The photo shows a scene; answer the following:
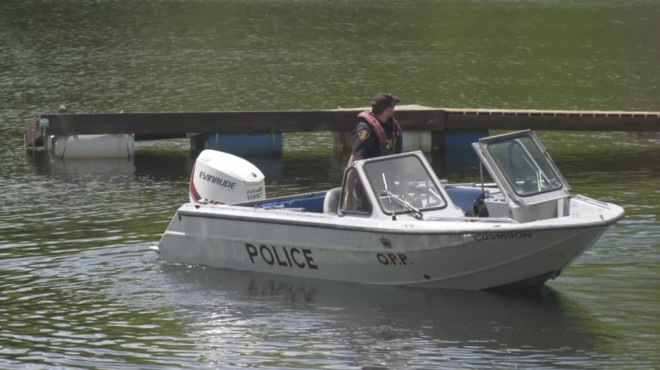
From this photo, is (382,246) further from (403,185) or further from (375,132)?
(375,132)

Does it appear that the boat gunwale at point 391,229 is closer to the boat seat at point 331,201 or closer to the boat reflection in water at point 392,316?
the boat seat at point 331,201

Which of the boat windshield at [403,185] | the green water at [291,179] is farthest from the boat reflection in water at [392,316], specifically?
the boat windshield at [403,185]

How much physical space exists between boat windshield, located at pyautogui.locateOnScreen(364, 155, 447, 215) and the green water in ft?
3.52

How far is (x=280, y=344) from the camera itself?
14414mm

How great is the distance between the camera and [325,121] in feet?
89.5

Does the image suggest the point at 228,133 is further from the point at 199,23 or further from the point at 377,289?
the point at 199,23

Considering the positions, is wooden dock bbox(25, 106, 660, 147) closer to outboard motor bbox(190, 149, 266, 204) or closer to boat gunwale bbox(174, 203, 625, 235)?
outboard motor bbox(190, 149, 266, 204)

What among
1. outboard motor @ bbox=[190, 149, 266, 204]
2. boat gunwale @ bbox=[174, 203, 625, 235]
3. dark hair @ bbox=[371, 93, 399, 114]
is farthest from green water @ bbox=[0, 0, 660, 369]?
dark hair @ bbox=[371, 93, 399, 114]

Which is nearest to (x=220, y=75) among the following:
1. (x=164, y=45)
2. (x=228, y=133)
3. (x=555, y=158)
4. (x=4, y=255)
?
(x=164, y=45)

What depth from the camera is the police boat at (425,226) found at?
1537cm

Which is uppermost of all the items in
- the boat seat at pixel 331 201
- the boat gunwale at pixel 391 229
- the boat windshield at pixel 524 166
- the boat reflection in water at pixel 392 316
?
the boat windshield at pixel 524 166

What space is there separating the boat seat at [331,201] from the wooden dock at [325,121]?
34.1ft

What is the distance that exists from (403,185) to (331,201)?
89 cm

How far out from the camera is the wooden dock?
27016 millimetres
